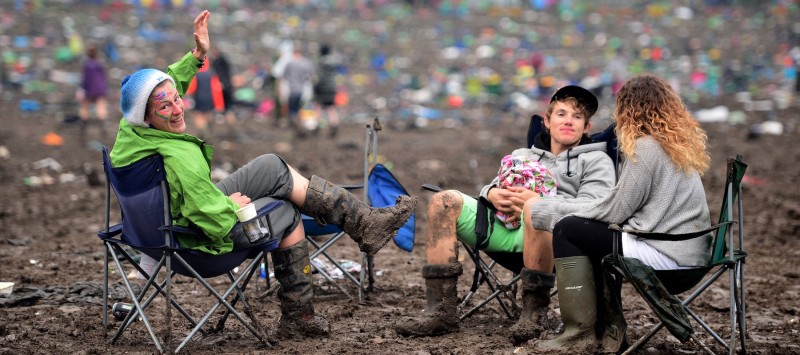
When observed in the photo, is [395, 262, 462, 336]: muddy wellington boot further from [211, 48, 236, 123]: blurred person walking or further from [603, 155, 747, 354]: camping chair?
[211, 48, 236, 123]: blurred person walking

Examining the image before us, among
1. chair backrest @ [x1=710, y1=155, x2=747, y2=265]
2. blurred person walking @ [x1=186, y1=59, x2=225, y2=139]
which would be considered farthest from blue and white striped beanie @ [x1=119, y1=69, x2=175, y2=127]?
blurred person walking @ [x1=186, y1=59, x2=225, y2=139]

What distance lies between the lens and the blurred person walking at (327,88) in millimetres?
14397

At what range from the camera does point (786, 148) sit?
12172 mm

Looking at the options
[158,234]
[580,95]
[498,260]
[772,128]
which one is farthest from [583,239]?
[772,128]

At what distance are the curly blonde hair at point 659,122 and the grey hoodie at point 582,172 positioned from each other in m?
→ 0.42

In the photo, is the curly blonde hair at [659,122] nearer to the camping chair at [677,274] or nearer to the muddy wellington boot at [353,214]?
the camping chair at [677,274]

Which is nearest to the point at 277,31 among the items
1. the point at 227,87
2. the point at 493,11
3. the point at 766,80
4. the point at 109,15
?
the point at 109,15

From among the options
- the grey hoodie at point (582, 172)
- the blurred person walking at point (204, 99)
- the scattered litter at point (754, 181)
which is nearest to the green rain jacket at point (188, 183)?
the grey hoodie at point (582, 172)

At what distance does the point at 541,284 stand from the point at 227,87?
10978mm

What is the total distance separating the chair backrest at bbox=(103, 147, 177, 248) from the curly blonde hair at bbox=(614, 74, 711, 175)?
1.97m

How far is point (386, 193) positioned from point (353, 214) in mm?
608

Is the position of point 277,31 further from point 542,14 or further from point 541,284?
point 541,284

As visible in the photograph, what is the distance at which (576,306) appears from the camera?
4000 mm

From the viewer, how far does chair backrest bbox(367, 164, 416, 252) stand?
5.02 meters
